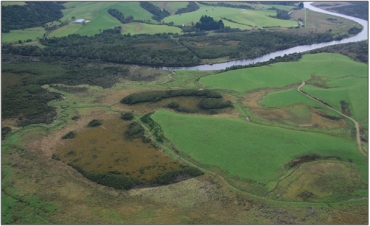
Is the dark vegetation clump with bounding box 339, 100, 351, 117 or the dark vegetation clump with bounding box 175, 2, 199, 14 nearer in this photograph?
the dark vegetation clump with bounding box 339, 100, 351, 117

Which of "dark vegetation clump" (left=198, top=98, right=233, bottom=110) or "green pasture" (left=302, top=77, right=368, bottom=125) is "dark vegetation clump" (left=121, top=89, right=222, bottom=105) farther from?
"green pasture" (left=302, top=77, right=368, bottom=125)

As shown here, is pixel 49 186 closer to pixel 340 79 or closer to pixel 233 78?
pixel 233 78

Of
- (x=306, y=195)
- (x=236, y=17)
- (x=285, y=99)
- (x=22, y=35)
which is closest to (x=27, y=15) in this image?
(x=22, y=35)

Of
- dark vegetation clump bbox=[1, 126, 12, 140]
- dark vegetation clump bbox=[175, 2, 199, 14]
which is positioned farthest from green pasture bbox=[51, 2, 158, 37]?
dark vegetation clump bbox=[1, 126, 12, 140]

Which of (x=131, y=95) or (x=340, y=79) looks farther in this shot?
(x=340, y=79)

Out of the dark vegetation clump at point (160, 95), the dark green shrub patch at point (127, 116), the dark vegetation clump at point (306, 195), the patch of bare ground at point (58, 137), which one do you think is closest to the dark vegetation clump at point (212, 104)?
the dark vegetation clump at point (160, 95)

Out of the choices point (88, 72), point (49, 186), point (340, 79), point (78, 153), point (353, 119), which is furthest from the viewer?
point (88, 72)

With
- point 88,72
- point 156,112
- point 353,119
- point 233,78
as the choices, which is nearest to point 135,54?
point 88,72
